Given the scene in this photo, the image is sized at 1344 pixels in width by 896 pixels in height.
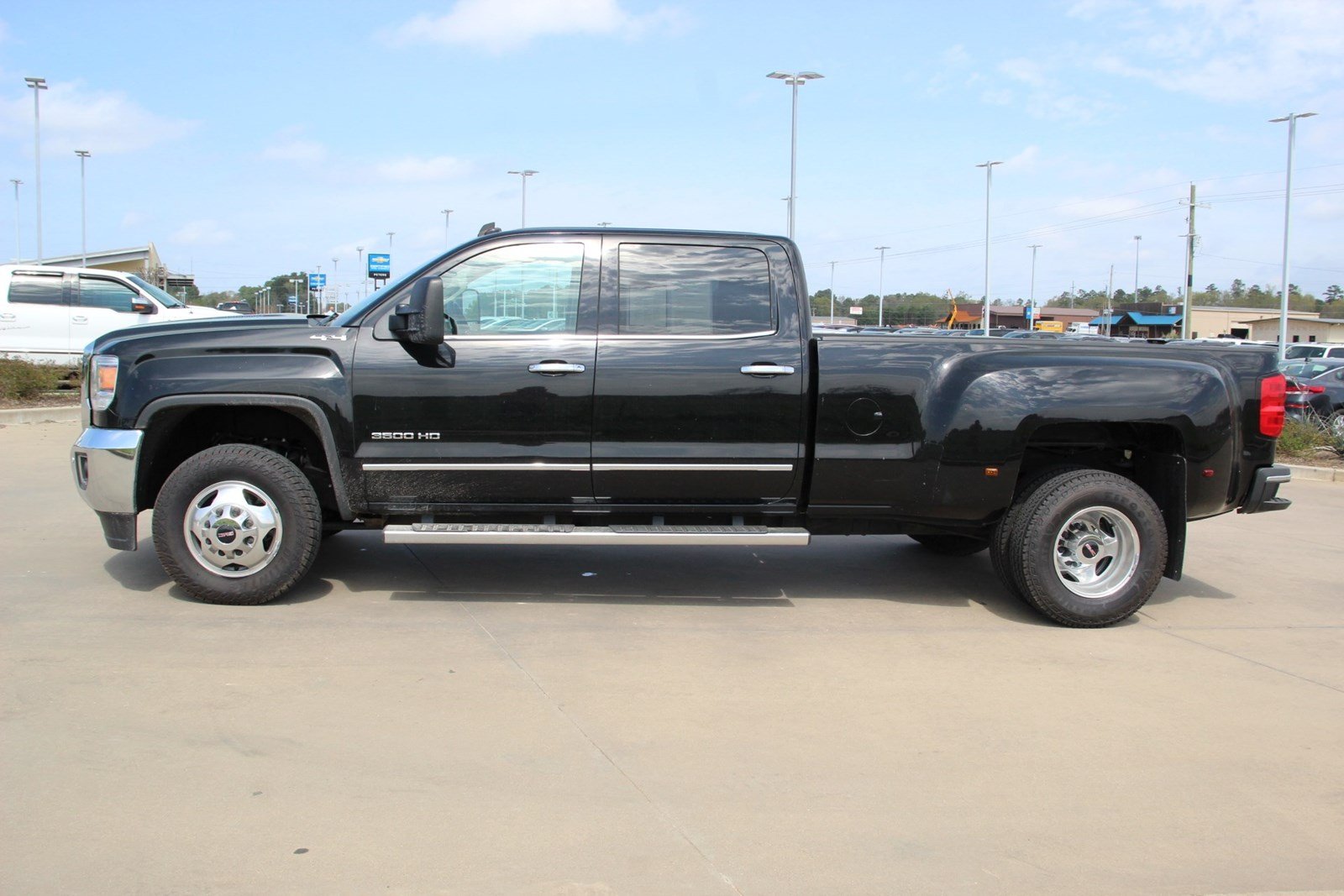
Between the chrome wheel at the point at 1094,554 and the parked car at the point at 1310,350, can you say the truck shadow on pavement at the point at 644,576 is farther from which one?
the parked car at the point at 1310,350

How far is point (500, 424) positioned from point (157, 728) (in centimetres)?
221

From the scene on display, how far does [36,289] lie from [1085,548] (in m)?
16.3

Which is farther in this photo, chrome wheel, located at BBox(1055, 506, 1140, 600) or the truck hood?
chrome wheel, located at BBox(1055, 506, 1140, 600)

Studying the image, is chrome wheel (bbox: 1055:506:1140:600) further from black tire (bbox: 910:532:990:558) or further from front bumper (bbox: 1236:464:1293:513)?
black tire (bbox: 910:532:990:558)

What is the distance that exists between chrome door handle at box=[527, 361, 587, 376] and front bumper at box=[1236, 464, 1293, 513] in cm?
376

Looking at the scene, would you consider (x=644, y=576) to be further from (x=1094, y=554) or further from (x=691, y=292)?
(x=1094, y=554)

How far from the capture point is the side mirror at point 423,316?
538cm

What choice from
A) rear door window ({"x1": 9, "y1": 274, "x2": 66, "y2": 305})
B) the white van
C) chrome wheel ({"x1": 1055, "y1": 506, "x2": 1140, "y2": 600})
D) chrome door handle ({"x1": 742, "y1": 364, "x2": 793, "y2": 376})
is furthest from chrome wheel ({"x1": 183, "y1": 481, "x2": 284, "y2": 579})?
rear door window ({"x1": 9, "y1": 274, "x2": 66, "y2": 305})

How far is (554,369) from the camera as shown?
559 centimetres

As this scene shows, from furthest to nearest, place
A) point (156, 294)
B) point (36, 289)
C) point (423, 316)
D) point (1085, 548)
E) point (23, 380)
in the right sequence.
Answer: point (156, 294)
point (36, 289)
point (23, 380)
point (1085, 548)
point (423, 316)

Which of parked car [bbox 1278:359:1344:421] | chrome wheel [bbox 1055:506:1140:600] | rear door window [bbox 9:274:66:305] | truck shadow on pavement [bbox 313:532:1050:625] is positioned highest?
rear door window [bbox 9:274:66:305]

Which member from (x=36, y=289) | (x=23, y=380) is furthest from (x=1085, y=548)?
(x=36, y=289)

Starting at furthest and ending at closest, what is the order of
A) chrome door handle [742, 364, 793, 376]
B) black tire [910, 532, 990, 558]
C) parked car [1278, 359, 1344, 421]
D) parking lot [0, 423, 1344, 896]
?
1. parked car [1278, 359, 1344, 421]
2. black tire [910, 532, 990, 558]
3. chrome door handle [742, 364, 793, 376]
4. parking lot [0, 423, 1344, 896]

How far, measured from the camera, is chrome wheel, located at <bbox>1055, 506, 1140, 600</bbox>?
5.79 metres
